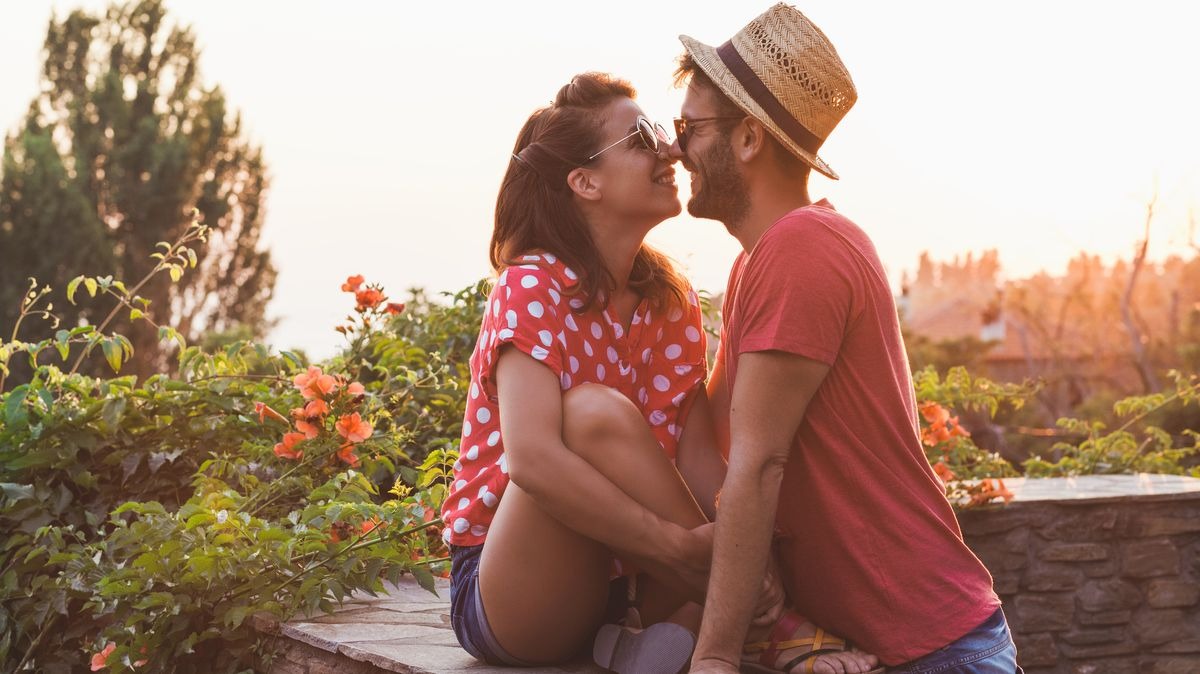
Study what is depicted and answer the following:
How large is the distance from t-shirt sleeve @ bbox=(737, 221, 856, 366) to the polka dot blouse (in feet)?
1.18

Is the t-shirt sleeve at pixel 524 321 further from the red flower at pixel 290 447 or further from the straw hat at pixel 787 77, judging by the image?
the red flower at pixel 290 447

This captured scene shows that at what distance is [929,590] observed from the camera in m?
1.84

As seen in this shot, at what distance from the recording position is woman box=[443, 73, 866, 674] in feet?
6.15

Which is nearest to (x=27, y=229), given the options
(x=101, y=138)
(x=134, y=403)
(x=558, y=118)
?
(x=101, y=138)

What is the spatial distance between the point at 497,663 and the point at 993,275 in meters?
30.8

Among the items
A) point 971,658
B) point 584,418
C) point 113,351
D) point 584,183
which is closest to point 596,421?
point 584,418

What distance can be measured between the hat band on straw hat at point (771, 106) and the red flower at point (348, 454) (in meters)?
1.83

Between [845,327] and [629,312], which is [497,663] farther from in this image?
[845,327]

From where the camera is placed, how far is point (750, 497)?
1.79 meters

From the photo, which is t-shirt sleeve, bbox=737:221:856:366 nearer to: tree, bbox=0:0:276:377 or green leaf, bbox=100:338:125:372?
green leaf, bbox=100:338:125:372

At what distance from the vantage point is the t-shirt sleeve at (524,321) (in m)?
1.95

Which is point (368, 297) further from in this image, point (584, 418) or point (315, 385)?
point (584, 418)

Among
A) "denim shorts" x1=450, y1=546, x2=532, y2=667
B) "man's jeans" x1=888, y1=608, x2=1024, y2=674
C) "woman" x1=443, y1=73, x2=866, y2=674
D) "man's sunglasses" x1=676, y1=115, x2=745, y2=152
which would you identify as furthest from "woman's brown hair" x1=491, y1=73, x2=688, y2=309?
"man's jeans" x1=888, y1=608, x2=1024, y2=674

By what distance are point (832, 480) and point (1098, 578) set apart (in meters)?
2.82
